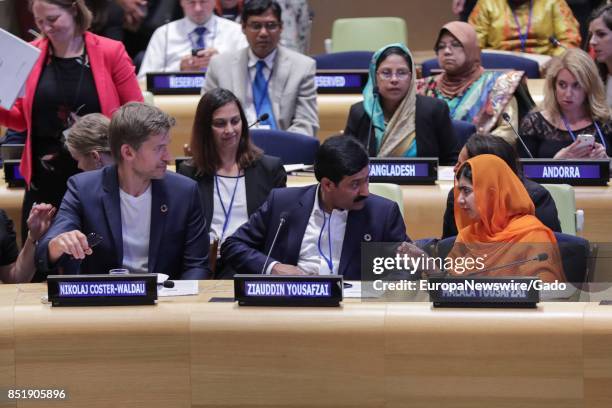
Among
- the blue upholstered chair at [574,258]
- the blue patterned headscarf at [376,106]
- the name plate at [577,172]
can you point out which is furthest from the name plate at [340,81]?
the blue upholstered chair at [574,258]

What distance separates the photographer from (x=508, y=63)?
6652 millimetres

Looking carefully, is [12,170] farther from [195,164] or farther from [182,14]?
[182,14]

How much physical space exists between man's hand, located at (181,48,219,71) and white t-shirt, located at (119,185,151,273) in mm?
3160

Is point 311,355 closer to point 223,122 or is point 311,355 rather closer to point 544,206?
point 544,206

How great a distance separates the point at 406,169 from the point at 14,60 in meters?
1.67

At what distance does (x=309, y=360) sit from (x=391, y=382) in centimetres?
20

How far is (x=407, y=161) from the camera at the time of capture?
487 cm

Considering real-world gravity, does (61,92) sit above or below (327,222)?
Result: above

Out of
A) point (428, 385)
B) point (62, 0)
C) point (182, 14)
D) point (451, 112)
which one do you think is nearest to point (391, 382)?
point (428, 385)

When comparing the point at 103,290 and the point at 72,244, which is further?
the point at 72,244

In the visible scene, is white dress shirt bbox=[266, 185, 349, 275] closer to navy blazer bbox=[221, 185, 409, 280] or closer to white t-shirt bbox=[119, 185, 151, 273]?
navy blazer bbox=[221, 185, 409, 280]

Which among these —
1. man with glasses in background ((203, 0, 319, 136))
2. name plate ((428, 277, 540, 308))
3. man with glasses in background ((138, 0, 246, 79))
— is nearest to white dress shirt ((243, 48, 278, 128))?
man with glasses in background ((203, 0, 319, 136))

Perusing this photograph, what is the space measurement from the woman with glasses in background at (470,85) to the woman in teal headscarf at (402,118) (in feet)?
1.49

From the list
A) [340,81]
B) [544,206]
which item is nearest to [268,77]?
[340,81]
